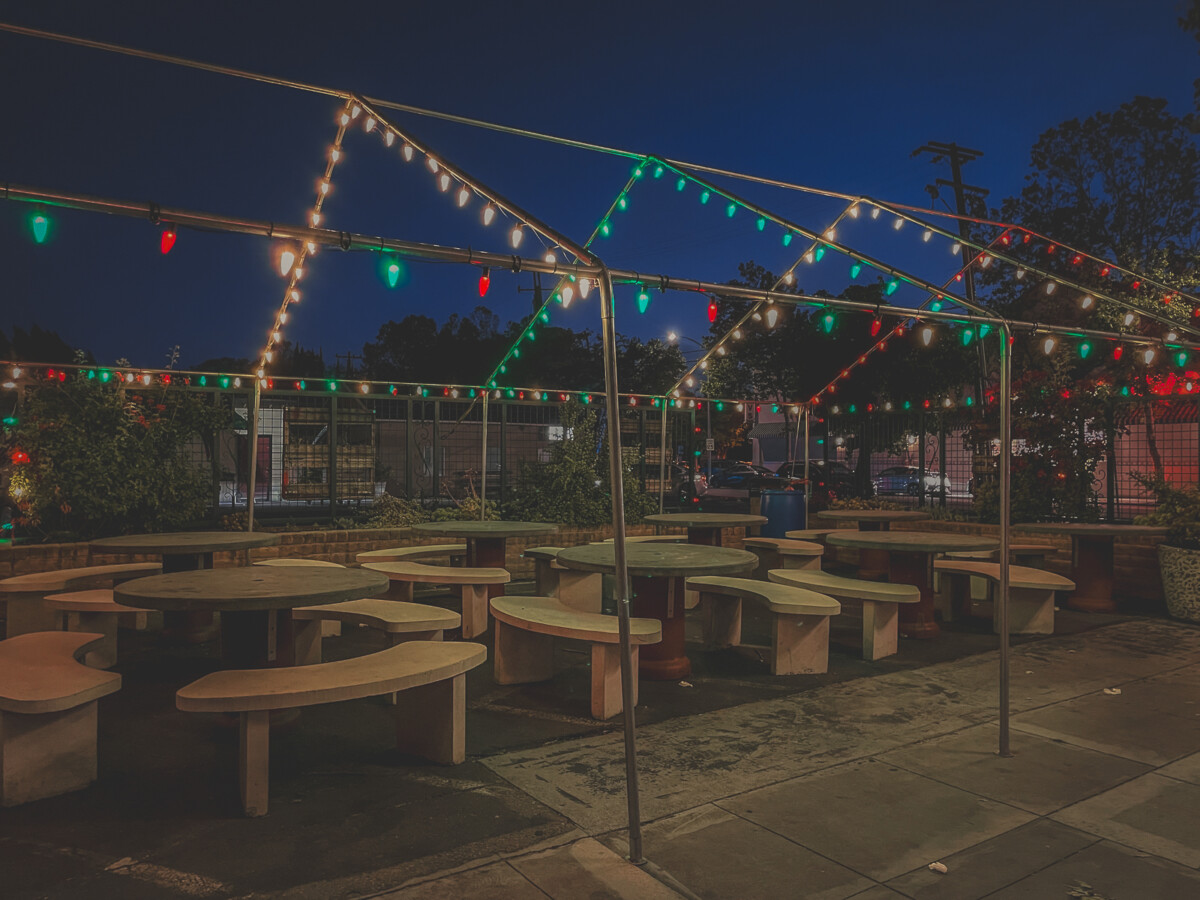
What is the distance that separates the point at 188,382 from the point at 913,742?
887cm

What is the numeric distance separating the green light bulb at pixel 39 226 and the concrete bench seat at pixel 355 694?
2.04 meters

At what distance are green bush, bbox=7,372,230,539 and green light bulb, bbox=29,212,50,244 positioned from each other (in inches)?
224

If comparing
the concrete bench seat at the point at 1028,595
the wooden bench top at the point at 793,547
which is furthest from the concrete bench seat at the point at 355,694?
the wooden bench top at the point at 793,547

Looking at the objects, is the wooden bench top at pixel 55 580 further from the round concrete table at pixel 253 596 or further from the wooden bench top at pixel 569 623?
the wooden bench top at pixel 569 623

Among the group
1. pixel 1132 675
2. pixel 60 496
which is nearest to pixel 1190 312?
pixel 1132 675

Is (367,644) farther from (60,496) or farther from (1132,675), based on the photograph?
(1132,675)

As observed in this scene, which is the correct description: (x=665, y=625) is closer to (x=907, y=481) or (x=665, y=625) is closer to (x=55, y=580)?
(x=55, y=580)

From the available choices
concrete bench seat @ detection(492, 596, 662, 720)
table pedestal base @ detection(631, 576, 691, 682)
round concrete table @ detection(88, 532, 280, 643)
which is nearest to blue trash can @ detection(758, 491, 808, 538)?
table pedestal base @ detection(631, 576, 691, 682)

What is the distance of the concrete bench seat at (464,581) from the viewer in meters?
6.54

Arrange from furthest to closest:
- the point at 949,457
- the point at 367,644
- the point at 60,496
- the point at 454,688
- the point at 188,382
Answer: the point at 949,457 < the point at 188,382 < the point at 60,496 < the point at 367,644 < the point at 454,688

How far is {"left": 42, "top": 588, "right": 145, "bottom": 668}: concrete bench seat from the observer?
5543mm

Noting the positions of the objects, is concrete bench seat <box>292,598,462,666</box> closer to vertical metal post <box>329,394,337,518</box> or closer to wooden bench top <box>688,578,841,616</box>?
wooden bench top <box>688,578,841,616</box>

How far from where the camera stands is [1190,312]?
1341 centimetres

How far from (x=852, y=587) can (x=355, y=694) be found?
4.26 metres
